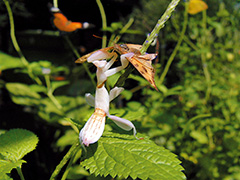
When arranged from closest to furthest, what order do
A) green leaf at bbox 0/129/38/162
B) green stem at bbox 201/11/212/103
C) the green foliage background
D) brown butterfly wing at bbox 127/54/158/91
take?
brown butterfly wing at bbox 127/54/158/91
green leaf at bbox 0/129/38/162
the green foliage background
green stem at bbox 201/11/212/103

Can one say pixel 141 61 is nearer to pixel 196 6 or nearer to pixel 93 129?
pixel 93 129

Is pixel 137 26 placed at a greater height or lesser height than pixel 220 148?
greater

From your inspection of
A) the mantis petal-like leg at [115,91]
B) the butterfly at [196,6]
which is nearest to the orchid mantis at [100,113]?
the mantis petal-like leg at [115,91]

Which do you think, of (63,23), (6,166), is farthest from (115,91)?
(63,23)

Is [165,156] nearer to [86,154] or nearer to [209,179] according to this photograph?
[86,154]

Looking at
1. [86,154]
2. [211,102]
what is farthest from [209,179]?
[86,154]

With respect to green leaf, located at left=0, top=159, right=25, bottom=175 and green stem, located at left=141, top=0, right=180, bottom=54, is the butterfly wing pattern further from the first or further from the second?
green leaf, located at left=0, top=159, right=25, bottom=175

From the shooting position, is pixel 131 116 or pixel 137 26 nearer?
pixel 131 116

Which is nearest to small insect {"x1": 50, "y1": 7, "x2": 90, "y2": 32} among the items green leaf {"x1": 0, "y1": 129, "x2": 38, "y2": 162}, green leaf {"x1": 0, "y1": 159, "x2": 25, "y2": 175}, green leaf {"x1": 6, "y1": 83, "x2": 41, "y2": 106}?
green leaf {"x1": 0, "y1": 129, "x2": 38, "y2": 162}
